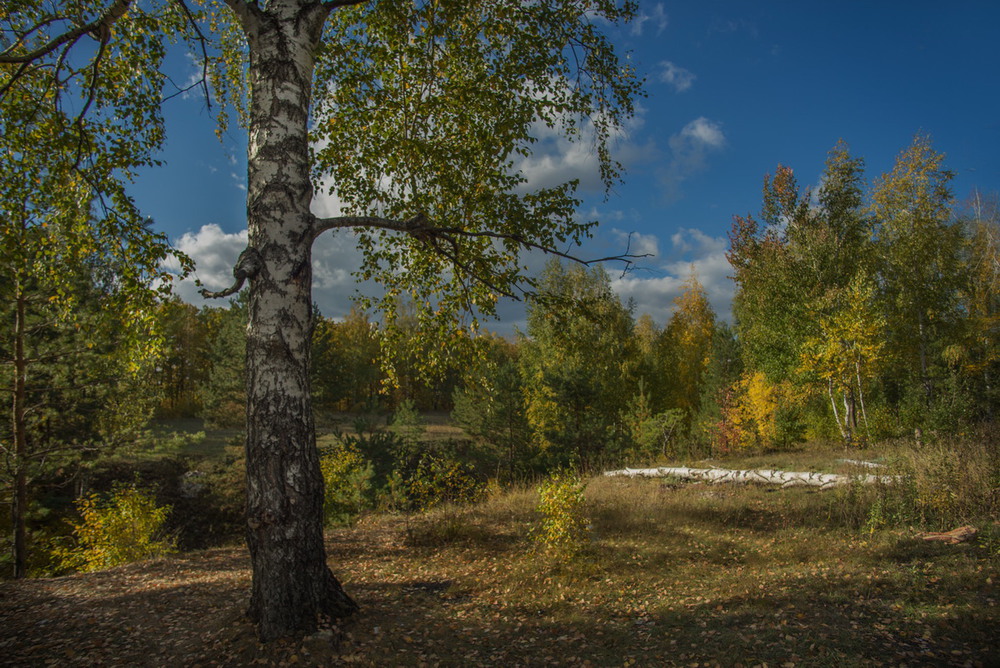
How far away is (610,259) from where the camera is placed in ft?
14.0

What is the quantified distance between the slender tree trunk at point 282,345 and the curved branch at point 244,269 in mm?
22

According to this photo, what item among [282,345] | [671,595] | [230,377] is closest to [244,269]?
[282,345]

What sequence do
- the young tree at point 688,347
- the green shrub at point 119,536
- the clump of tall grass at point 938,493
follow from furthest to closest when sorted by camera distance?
the young tree at point 688,347 < the green shrub at point 119,536 < the clump of tall grass at point 938,493

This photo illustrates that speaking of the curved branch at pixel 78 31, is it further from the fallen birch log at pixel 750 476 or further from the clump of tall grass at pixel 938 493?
the fallen birch log at pixel 750 476

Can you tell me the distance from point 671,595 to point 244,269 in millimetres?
4893

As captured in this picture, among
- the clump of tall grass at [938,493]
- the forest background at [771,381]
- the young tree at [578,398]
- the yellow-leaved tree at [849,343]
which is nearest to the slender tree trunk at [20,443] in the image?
the forest background at [771,381]

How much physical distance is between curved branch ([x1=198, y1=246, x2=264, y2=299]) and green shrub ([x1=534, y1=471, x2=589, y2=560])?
4062mm

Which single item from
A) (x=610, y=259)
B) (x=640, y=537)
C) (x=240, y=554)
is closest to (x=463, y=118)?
(x=610, y=259)

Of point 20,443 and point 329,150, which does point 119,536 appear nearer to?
point 20,443

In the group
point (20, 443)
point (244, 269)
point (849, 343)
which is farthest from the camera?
point (849, 343)

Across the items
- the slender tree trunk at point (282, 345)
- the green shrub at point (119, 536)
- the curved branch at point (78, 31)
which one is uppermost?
the curved branch at point (78, 31)

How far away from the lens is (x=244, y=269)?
11.6 feet

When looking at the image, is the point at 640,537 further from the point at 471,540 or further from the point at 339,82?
the point at 339,82

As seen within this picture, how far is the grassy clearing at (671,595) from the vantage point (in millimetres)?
3521
